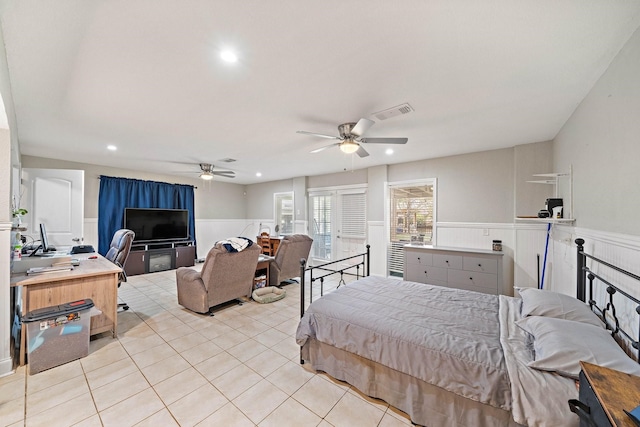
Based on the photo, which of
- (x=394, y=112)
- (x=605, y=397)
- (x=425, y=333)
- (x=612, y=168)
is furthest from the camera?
(x=394, y=112)

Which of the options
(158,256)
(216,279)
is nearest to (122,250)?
(216,279)

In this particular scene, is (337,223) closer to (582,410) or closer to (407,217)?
(407,217)

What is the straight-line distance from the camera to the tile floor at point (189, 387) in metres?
1.74

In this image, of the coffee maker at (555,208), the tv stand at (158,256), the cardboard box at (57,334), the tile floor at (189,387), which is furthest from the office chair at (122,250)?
the coffee maker at (555,208)

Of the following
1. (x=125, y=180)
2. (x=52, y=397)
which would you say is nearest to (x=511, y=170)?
(x=52, y=397)

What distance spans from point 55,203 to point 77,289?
2.56 m

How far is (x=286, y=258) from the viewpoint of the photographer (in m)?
4.78

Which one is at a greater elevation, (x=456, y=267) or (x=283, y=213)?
(x=283, y=213)

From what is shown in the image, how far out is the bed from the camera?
1.28m

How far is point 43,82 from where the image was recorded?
2215mm

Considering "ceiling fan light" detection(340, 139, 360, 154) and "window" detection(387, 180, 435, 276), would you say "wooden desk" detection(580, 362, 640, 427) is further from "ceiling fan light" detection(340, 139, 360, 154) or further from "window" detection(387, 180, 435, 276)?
"window" detection(387, 180, 435, 276)

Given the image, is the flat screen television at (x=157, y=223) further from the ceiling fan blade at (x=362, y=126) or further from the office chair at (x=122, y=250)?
the ceiling fan blade at (x=362, y=126)

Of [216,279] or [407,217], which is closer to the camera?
[216,279]

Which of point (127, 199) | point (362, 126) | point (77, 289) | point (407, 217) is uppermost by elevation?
point (362, 126)
